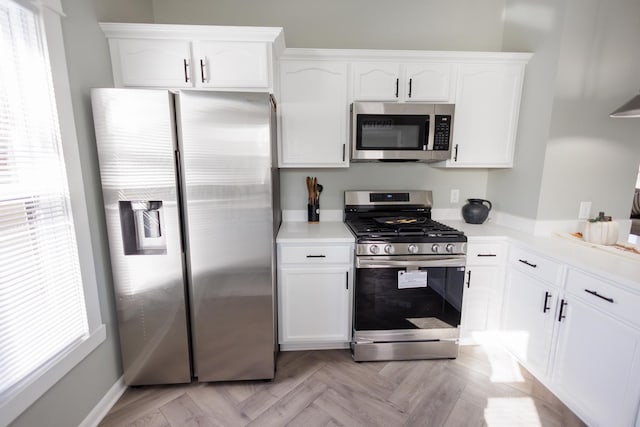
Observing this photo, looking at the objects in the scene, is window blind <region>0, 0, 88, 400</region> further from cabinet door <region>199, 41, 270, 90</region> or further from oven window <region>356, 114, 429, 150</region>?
oven window <region>356, 114, 429, 150</region>

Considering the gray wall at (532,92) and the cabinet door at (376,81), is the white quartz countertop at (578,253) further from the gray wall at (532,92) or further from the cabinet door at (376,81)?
the cabinet door at (376,81)

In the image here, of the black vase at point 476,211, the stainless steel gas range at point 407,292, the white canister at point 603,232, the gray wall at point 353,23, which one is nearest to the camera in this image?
the white canister at point 603,232

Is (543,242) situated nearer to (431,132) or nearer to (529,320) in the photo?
(529,320)

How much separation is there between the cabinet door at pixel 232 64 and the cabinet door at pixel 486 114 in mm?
1498

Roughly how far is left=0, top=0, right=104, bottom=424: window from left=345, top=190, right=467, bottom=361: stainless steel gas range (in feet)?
5.30

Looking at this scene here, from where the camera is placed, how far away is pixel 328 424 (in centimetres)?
151

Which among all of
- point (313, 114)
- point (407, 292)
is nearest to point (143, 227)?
point (313, 114)

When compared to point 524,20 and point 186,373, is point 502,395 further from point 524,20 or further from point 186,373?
point 524,20

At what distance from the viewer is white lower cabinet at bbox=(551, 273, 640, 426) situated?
1277mm

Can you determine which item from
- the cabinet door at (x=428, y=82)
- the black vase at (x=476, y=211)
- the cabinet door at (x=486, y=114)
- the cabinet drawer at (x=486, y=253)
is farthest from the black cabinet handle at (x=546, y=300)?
the cabinet door at (x=428, y=82)

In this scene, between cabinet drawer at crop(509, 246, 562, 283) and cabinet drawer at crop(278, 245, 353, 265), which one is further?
cabinet drawer at crop(278, 245, 353, 265)

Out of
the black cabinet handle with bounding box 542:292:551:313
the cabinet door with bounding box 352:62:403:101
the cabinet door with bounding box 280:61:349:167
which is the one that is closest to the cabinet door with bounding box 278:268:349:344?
the cabinet door with bounding box 280:61:349:167

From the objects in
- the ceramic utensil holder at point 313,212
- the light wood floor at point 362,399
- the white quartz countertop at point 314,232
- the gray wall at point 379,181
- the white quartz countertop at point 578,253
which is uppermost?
the gray wall at point 379,181

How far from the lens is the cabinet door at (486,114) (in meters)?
2.13
